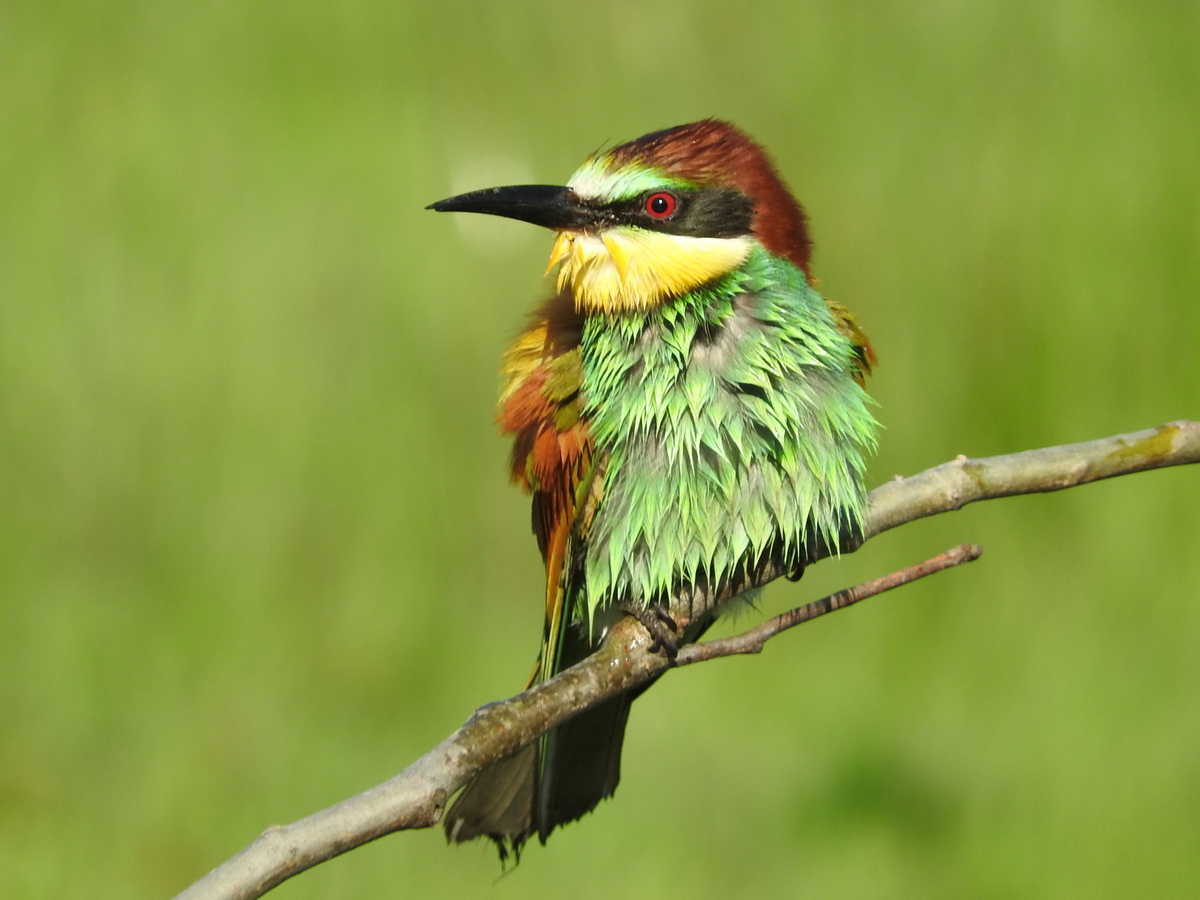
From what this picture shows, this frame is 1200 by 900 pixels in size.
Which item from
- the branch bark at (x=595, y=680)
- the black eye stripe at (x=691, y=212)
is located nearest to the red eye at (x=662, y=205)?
the black eye stripe at (x=691, y=212)

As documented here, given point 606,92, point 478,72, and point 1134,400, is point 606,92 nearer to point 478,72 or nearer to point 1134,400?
point 478,72

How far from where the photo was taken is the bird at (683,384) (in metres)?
1.17

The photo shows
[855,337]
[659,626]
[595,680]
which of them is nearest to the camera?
[595,680]

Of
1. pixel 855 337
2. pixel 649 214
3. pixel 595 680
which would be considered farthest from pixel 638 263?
pixel 595 680

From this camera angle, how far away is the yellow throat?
→ 116 centimetres

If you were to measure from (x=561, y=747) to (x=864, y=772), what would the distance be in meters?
0.70

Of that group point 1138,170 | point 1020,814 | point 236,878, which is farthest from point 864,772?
point 236,878

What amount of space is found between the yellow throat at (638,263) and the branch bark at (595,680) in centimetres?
32

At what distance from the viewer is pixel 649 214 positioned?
1.18m

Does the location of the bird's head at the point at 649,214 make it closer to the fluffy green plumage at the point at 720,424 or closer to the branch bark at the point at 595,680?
the fluffy green plumage at the point at 720,424

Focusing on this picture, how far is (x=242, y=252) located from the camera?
188 cm

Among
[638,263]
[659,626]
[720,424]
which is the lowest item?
[659,626]

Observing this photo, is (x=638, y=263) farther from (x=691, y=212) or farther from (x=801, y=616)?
(x=801, y=616)

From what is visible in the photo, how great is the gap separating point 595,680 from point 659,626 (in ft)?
0.55
